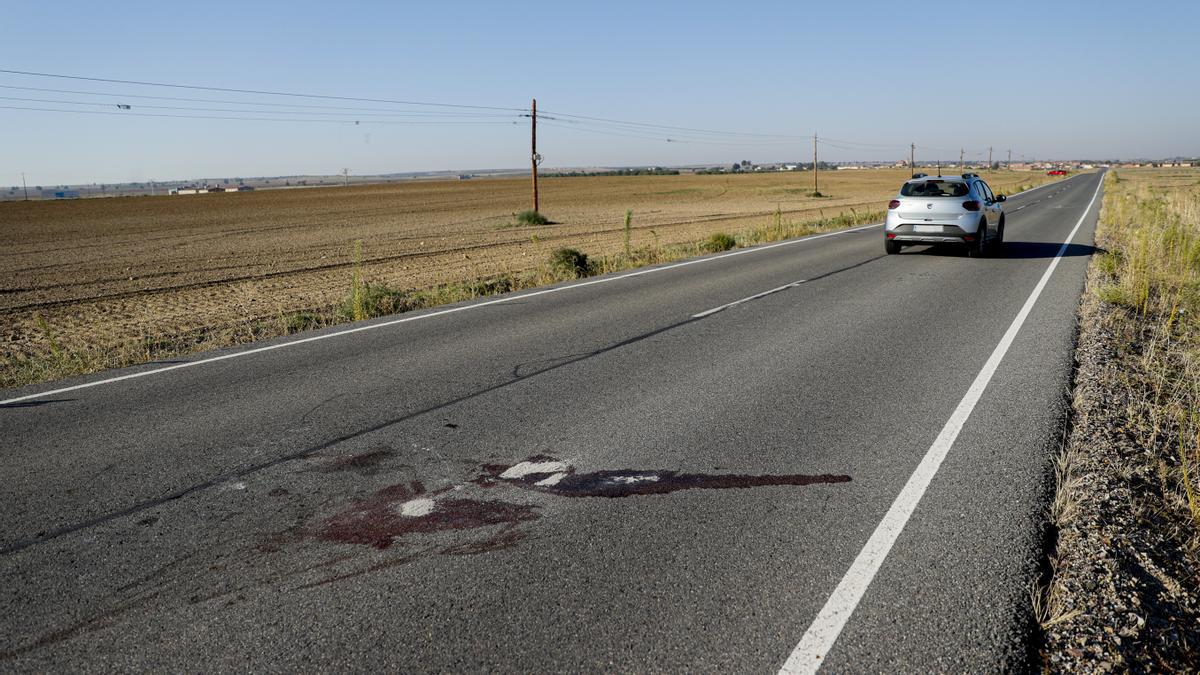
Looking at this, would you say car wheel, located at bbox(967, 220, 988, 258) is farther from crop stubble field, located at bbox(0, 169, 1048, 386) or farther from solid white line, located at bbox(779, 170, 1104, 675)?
solid white line, located at bbox(779, 170, 1104, 675)

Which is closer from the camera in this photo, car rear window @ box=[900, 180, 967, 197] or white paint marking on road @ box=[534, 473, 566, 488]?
white paint marking on road @ box=[534, 473, 566, 488]

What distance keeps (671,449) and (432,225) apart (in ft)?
122

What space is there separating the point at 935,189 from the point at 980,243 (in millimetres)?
1403

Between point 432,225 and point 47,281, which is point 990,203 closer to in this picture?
point 47,281

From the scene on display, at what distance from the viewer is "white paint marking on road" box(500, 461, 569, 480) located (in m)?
4.80

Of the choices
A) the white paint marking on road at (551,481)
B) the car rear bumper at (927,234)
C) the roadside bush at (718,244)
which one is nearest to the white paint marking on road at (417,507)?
the white paint marking on road at (551,481)

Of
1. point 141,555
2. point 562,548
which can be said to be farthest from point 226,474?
point 562,548

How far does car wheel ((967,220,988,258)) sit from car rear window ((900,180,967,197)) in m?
0.77

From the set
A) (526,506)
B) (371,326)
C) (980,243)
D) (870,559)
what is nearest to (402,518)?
(526,506)

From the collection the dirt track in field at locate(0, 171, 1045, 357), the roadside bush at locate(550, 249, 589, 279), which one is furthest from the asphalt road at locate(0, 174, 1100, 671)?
the roadside bush at locate(550, 249, 589, 279)

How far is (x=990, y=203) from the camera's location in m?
16.7

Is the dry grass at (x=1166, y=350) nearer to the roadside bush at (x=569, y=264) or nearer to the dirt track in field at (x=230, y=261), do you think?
the roadside bush at (x=569, y=264)

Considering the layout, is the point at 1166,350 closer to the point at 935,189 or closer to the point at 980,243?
the point at 980,243

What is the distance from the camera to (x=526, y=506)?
437cm
